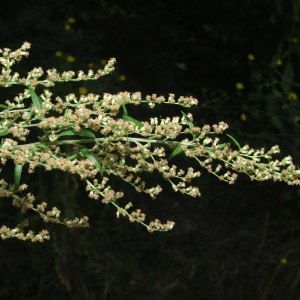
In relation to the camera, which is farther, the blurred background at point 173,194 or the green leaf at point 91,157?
the blurred background at point 173,194

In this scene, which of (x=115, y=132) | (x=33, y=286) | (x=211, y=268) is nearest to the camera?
(x=115, y=132)

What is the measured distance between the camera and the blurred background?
162 inches

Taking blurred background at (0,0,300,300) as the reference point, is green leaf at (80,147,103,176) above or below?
below

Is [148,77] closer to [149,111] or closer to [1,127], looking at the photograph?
[149,111]

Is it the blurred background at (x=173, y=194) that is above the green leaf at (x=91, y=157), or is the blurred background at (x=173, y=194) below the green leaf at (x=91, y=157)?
above

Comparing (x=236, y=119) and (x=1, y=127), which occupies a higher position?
(x=236, y=119)

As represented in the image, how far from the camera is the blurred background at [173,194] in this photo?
4.11 meters

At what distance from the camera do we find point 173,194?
16.9 ft

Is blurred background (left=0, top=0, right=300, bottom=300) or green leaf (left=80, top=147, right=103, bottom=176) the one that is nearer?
green leaf (left=80, top=147, right=103, bottom=176)

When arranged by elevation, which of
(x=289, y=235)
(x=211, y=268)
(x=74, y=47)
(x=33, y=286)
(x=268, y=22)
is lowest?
(x=33, y=286)

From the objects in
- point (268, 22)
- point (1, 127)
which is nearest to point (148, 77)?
point (268, 22)

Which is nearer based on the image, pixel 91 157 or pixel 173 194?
pixel 91 157

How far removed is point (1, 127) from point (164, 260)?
3.07 meters

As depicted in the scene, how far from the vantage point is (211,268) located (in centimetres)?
446
